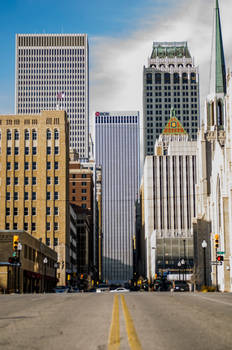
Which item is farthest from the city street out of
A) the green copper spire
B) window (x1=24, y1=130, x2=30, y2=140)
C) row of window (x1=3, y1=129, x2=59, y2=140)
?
the green copper spire

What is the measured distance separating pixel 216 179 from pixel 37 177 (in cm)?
4278

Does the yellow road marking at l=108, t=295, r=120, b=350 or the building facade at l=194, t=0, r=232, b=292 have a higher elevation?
the building facade at l=194, t=0, r=232, b=292

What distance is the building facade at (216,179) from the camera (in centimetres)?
7162

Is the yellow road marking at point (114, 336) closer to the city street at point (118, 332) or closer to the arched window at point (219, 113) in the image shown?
the city street at point (118, 332)

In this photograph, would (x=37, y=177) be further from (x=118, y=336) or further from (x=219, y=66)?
(x=118, y=336)

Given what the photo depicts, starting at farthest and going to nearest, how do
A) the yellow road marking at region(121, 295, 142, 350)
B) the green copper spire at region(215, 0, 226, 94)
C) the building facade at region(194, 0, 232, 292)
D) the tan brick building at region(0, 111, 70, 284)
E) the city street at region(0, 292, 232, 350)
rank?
the green copper spire at region(215, 0, 226, 94)
the tan brick building at region(0, 111, 70, 284)
the building facade at region(194, 0, 232, 292)
the city street at region(0, 292, 232, 350)
the yellow road marking at region(121, 295, 142, 350)

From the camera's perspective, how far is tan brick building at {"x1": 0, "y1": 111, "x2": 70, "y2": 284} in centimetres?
11300

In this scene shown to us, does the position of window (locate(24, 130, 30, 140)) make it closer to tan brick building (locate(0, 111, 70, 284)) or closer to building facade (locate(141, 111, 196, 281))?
tan brick building (locate(0, 111, 70, 284))

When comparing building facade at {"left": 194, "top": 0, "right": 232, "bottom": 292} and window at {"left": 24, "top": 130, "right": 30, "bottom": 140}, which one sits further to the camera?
window at {"left": 24, "top": 130, "right": 30, "bottom": 140}

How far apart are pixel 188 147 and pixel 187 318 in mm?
170629

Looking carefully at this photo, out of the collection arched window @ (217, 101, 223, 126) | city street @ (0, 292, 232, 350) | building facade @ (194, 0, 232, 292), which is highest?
arched window @ (217, 101, 223, 126)

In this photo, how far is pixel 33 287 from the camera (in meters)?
79.3

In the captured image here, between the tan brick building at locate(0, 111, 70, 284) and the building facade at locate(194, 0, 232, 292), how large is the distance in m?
29.3

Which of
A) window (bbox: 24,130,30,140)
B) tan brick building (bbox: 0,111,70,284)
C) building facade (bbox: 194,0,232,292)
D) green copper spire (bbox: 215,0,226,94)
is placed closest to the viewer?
building facade (bbox: 194,0,232,292)
